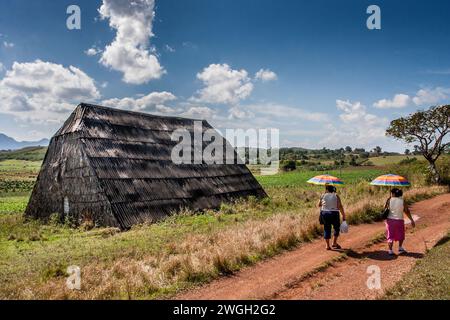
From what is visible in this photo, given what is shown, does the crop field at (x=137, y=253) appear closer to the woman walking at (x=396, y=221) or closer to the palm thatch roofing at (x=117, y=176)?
the palm thatch roofing at (x=117, y=176)

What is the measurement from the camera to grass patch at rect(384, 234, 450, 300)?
20.9 feet

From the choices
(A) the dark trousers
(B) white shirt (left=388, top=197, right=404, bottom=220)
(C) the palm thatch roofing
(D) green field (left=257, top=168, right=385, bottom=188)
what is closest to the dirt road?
(A) the dark trousers

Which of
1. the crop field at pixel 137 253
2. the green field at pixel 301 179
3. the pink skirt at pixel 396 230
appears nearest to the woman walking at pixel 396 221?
the pink skirt at pixel 396 230

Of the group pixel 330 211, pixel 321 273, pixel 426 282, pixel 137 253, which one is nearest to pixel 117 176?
pixel 137 253

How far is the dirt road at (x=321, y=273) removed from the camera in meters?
7.12

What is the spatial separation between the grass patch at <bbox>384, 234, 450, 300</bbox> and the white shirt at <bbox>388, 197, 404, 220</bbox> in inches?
50.3

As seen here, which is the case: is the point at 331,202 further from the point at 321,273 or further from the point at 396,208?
the point at 321,273

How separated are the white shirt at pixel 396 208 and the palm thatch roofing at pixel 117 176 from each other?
11456 mm

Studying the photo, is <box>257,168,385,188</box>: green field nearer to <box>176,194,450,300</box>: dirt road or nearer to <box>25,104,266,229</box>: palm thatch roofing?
<box>25,104,266,229</box>: palm thatch roofing

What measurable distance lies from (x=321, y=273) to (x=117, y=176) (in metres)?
12.7

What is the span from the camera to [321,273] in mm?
8398

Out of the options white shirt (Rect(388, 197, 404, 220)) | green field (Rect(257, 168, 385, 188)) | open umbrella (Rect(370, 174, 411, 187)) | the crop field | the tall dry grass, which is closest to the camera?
the tall dry grass
